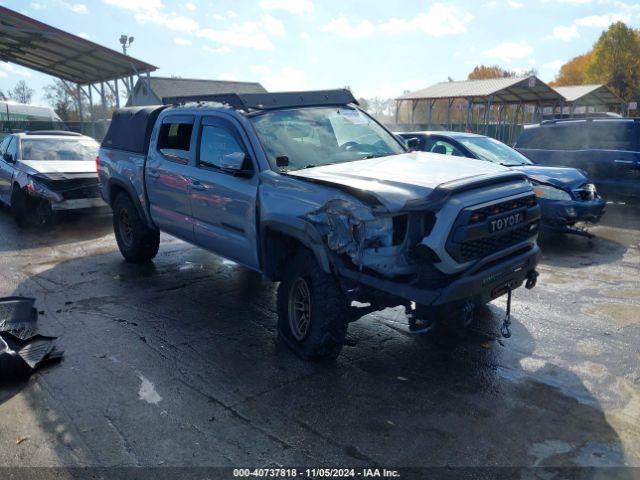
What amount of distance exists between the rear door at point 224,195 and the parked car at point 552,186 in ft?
10.4

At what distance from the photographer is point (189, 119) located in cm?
550

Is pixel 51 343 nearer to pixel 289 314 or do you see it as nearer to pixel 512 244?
pixel 289 314

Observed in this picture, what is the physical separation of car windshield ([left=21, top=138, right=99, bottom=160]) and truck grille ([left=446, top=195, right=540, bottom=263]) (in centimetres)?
938

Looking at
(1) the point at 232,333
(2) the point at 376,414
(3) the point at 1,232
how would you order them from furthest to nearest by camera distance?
(3) the point at 1,232 < (1) the point at 232,333 < (2) the point at 376,414

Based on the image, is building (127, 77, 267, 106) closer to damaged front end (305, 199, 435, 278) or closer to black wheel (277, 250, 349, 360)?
black wheel (277, 250, 349, 360)

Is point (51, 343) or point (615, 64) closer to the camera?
point (51, 343)

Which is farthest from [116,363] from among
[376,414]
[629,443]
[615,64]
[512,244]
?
[615,64]

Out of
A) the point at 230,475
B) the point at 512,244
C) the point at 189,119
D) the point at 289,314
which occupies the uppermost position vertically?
the point at 189,119

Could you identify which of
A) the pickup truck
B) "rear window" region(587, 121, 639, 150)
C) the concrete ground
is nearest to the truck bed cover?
the pickup truck

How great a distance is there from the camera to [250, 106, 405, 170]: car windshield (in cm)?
457

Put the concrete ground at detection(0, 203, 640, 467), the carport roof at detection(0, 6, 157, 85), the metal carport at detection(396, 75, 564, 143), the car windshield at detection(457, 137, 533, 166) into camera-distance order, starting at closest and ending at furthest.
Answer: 1. the concrete ground at detection(0, 203, 640, 467)
2. the car windshield at detection(457, 137, 533, 166)
3. the carport roof at detection(0, 6, 157, 85)
4. the metal carport at detection(396, 75, 564, 143)

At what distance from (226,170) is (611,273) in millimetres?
4990

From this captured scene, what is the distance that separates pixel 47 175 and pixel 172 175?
479 cm

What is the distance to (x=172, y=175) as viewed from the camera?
18.7 feet
